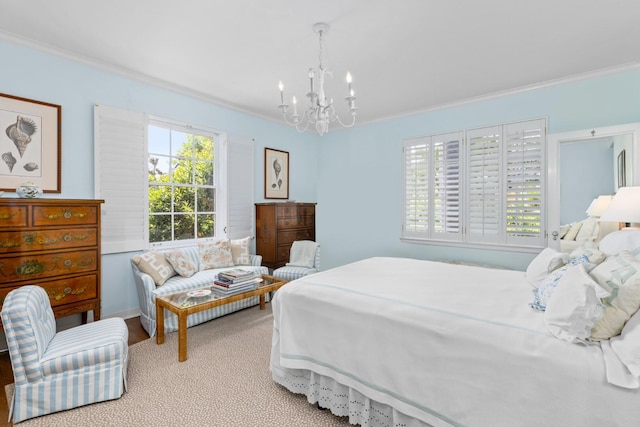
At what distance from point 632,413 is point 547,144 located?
3.26 m

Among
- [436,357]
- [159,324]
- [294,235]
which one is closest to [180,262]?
[159,324]

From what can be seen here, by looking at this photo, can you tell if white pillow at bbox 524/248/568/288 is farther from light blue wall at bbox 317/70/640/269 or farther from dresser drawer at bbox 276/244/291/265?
dresser drawer at bbox 276/244/291/265

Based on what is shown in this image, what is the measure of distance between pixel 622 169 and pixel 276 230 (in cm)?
404

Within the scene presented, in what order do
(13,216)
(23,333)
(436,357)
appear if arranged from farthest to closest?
(13,216) < (23,333) < (436,357)

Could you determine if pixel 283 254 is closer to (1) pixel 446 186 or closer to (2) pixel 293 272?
(2) pixel 293 272

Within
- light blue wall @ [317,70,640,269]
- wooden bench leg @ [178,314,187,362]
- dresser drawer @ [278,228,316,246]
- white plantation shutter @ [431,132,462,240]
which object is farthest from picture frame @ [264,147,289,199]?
wooden bench leg @ [178,314,187,362]

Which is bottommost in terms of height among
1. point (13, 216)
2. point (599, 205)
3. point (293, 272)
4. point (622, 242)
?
point (293, 272)

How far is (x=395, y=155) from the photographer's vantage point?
4809 millimetres

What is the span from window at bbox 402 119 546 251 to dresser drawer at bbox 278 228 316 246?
1549 millimetres

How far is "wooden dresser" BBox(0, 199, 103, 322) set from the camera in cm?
238

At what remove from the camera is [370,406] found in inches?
66.4

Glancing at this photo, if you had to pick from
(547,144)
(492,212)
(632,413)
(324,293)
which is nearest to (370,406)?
(324,293)

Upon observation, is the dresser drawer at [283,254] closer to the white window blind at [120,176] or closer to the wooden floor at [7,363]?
the white window blind at [120,176]

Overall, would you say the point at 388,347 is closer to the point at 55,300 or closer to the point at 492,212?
the point at 55,300
